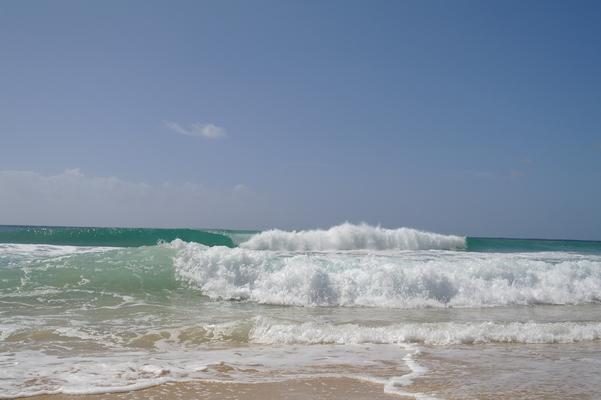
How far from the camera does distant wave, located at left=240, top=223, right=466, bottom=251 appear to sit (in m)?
28.3

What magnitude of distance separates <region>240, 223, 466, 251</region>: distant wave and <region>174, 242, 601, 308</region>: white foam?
1350 cm

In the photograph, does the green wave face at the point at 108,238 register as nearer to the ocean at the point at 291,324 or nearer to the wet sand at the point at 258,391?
the ocean at the point at 291,324

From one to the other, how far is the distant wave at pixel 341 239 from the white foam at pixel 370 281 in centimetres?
1350

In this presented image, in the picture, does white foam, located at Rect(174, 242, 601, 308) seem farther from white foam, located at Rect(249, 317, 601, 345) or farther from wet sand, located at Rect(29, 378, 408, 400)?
wet sand, located at Rect(29, 378, 408, 400)

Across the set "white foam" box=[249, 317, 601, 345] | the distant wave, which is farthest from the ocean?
the distant wave

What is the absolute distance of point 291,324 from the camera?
857 cm

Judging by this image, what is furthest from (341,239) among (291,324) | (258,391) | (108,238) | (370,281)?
(258,391)

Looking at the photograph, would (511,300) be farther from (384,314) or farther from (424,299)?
(384,314)

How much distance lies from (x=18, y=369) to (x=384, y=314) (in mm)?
6917

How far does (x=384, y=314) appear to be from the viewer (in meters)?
10.4

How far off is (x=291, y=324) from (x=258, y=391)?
3537mm

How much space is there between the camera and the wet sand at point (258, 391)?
4.85m

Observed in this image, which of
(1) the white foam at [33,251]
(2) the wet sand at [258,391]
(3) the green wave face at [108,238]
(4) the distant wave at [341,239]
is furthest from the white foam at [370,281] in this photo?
(3) the green wave face at [108,238]

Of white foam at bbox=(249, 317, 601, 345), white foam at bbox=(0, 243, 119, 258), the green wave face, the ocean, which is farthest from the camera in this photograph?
the green wave face
